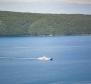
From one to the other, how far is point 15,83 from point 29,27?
1221 centimetres

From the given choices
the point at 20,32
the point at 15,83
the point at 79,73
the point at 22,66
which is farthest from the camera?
the point at 20,32

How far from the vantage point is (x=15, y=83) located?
11250 mm

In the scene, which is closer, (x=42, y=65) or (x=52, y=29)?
(x=42, y=65)

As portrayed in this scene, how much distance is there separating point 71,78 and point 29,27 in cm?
1135

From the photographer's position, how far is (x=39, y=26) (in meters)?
21.9

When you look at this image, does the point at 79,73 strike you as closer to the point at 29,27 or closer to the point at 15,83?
the point at 15,83

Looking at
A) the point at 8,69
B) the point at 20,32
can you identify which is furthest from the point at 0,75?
the point at 20,32

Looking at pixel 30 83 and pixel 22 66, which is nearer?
pixel 30 83

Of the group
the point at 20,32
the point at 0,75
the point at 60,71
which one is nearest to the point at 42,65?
the point at 60,71

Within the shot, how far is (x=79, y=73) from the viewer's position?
44.2 feet

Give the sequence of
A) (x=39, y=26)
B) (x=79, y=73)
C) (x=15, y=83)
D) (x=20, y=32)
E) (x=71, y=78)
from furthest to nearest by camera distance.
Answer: (x=20, y=32) → (x=39, y=26) → (x=79, y=73) → (x=71, y=78) → (x=15, y=83)

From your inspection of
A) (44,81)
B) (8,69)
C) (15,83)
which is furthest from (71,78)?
(8,69)

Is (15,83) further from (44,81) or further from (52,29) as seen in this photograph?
(52,29)

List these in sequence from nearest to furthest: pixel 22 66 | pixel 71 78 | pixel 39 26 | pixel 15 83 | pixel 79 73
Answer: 1. pixel 15 83
2. pixel 71 78
3. pixel 79 73
4. pixel 22 66
5. pixel 39 26
